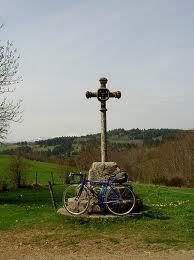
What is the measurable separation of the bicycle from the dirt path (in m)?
2.26

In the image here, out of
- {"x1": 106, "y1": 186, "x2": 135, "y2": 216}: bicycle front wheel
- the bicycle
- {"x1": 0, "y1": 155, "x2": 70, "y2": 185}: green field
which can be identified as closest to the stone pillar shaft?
the bicycle

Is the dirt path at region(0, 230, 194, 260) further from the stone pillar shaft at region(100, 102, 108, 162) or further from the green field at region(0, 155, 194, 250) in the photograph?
the stone pillar shaft at region(100, 102, 108, 162)

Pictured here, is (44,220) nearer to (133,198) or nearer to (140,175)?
(133,198)

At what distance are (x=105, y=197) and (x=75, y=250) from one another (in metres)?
3.35

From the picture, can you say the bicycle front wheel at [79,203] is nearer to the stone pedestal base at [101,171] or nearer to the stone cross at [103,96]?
the stone pedestal base at [101,171]

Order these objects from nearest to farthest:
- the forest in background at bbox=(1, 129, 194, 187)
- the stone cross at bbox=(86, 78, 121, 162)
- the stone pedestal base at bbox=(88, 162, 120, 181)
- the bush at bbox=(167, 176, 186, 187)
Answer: the stone pedestal base at bbox=(88, 162, 120, 181) → the stone cross at bbox=(86, 78, 121, 162) → the bush at bbox=(167, 176, 186, 187) → the forest in background at bbox=(1, 129, 194, 187)

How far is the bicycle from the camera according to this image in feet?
42.9

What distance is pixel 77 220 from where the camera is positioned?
1259 centimetres

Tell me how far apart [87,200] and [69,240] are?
2.59m

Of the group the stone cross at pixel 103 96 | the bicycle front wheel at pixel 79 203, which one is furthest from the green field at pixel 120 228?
the stone cross at pixel 103 96

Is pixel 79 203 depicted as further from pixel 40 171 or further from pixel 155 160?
pixel 40 171

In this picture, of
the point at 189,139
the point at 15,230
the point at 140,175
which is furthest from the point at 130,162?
the point at 15,230

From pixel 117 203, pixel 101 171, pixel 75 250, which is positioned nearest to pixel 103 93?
pixel 101 171

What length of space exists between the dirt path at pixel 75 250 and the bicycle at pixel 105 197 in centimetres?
226
